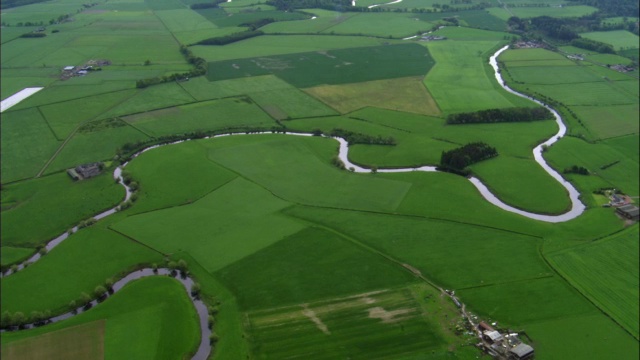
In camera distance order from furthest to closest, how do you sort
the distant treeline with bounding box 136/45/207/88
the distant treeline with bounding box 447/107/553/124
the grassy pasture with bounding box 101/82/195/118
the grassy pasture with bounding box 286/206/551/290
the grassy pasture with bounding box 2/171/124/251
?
the distant treeline with bounding box 136/45/207/88 < the grassy pasture with bounding box 101/82/195/118 < the distant treeline with bounding box 447/107/553/124 < the grassy pasture with bounding box 2/171/124/251 < the grassy pasture with bounding box 286/206/551/290

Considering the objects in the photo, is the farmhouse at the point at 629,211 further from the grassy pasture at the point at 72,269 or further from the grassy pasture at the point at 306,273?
the grassy pasture at the point at 72,269

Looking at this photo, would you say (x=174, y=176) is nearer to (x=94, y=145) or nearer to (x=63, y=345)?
(x=94, y=145)

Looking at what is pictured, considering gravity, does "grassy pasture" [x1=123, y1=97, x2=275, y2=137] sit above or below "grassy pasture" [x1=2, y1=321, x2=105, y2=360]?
above

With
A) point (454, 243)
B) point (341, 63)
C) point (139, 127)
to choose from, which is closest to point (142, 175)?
point (139, 127)

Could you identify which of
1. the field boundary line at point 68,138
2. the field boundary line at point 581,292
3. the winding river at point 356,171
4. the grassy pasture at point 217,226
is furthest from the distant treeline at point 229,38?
the field boundary line at point 581,292

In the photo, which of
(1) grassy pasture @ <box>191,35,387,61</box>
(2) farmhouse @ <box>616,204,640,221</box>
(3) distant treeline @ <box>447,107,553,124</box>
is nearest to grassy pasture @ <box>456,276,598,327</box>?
(2) farmhouse @ <box>616,204,640,221</box>

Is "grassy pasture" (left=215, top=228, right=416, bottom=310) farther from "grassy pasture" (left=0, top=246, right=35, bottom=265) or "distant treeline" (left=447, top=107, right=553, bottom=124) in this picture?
"distant treeline" (left=447, top=107, right=553, bottom=124)
